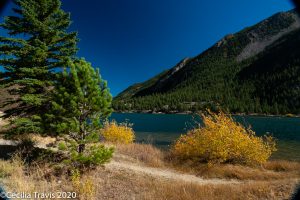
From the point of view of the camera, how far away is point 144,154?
18781 millimetres

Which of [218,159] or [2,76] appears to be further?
[218,159]

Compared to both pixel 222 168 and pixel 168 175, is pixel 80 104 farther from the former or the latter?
pixel 222 168

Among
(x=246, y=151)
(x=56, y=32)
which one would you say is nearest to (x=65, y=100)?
(x=56, y=32)

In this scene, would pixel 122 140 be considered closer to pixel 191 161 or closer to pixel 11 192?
pixel 191 161

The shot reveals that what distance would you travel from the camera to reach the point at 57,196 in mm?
8562

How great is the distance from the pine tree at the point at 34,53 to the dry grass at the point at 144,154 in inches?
275

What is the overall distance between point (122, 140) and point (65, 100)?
13244mm

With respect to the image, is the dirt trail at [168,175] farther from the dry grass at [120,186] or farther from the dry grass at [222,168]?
the dry grass at [222,168]

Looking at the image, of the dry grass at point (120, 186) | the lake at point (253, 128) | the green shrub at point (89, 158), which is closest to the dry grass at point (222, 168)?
the dry grass at point (120, 186)

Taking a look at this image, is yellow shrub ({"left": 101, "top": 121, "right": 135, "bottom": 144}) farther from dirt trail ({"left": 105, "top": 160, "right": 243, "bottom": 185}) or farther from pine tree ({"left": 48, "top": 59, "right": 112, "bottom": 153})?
pine tree ({"left": 48, "top": 59, "right": 112, "bottom": 153})

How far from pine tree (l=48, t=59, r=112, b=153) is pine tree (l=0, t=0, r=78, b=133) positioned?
7.48 ft

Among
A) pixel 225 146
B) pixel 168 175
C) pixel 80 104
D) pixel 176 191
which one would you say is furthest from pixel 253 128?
pixel 80 104

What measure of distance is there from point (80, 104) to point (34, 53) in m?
4.57

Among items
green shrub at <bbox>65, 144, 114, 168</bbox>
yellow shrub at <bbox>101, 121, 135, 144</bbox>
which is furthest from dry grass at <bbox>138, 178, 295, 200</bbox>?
yellow shrub at <bbox>101, 121, 135, 144</bbox>
